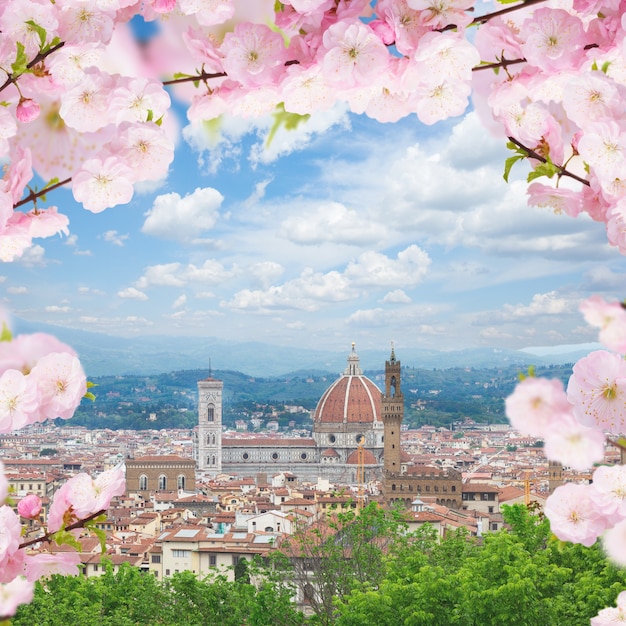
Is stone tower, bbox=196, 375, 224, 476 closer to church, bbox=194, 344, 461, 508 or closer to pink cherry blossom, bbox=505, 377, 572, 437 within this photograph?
church, bbox=194, 344, 461, 508

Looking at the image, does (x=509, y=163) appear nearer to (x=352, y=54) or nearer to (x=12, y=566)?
(x=352, y=54)

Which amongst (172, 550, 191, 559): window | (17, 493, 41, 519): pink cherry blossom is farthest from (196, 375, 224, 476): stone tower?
(17, 493, 41, 519): pink cherry blossom

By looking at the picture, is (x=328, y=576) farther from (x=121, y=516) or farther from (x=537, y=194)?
(x=121, y=516)

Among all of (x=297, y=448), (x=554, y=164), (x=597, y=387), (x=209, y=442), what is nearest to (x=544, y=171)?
(x=554, y=164)

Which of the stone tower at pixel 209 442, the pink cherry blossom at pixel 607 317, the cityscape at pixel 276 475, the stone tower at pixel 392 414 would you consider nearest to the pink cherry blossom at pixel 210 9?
the pink cherry blossom at pixel 607 317

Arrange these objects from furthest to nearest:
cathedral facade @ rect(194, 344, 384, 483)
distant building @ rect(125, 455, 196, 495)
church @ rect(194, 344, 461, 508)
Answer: cathedral facade @ rect(194, 344, 384, 483) < church @ rect(194, 344, 461, 508) < distant building @ rect(125, 455, 196, 495)

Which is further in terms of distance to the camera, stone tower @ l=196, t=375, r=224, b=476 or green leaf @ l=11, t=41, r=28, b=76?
stone tower @ l=196, t=375, r=224, b=476

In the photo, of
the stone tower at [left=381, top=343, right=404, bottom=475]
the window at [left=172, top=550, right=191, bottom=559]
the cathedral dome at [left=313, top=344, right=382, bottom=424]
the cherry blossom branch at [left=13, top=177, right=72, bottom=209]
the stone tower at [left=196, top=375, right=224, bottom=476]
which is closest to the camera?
the cherry blossom branch at [left=13, top=177, right=72, bottom=209]
